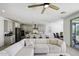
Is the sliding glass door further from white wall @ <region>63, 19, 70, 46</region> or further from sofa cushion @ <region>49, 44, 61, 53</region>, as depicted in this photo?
sofa cushion @ <region>49, 44, 61, 53</region>

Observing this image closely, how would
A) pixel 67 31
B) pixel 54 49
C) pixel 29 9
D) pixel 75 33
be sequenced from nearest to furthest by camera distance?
pixel 29 9 < pixel 54 49 < pixel 75 33 < pixel 67 31

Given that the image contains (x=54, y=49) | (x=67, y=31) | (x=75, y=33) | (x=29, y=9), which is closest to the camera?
(x=29, y=9)

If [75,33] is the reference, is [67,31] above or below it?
above

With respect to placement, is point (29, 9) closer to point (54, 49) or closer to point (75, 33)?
point (54, 49)

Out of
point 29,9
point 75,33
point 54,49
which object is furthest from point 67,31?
point 29,9

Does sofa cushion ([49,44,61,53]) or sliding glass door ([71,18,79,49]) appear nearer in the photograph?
sofa cushion ([49,44,61,53])

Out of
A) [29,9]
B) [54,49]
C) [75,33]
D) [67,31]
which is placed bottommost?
[54,49]

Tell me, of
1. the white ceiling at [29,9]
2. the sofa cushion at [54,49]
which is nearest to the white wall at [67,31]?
the white ceiling at [29,9]

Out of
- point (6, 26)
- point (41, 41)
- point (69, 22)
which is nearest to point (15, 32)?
point (6, 26)

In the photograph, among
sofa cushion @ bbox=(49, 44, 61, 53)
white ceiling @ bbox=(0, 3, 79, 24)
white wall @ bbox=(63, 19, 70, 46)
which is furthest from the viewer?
white wall @ bbox=(63, 19, 70, 46)

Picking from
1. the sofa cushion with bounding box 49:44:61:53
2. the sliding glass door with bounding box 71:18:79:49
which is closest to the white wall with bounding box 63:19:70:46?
the sliding glass door with bounding box 71:18:79:49

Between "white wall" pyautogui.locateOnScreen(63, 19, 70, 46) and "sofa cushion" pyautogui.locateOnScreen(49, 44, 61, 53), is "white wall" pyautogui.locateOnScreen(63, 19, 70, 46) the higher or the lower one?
the higher one

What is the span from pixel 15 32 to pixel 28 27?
21.0 ft

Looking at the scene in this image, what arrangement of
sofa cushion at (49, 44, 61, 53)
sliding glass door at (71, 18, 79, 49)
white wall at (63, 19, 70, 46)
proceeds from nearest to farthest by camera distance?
sofa cushion at (49, 44, 61, 53) < sliding glass door at (71, 18, 79, 49) < white wall at (63, 19, 70, 46)
